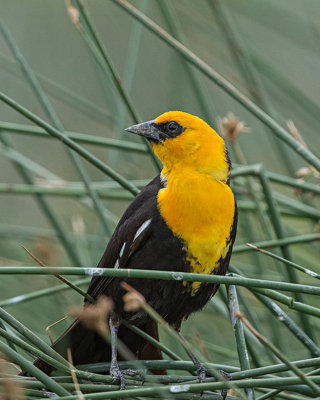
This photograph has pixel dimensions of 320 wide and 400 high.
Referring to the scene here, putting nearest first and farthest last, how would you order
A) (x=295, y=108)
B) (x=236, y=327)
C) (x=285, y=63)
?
(x=236, y=327)
(x=295, y=108)
(x=285, y=63)

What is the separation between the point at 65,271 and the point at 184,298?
39.7 inches

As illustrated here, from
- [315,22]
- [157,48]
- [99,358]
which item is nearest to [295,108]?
[315,22]

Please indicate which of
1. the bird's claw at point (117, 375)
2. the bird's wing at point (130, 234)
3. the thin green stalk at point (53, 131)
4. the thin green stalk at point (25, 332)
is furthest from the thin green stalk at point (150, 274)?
the bird's wing at point (130, 234)

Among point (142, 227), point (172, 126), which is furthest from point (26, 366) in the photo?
point (172, 126)

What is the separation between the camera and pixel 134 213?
258 centimetres

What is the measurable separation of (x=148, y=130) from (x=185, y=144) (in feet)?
0.50

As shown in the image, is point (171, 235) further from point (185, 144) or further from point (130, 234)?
point (185, 144)

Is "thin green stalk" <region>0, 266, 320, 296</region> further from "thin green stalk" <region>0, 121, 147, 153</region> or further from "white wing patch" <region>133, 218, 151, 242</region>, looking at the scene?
"thin green stalk" <region>0, 121, 147, 153</region>

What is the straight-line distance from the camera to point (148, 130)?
2705mm

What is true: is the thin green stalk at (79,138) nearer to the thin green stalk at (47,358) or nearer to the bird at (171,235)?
the bird at (171,235)

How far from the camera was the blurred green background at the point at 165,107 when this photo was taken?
120 inches

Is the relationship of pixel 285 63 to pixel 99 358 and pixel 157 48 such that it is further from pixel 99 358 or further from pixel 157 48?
pixel 99 358

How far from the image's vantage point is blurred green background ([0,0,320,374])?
306 cm

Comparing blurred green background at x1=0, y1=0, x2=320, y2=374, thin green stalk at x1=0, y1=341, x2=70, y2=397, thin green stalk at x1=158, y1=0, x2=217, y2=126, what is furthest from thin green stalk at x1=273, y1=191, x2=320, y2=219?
thin green stalk at x1=0, y1=341, x2=70, y2=397
